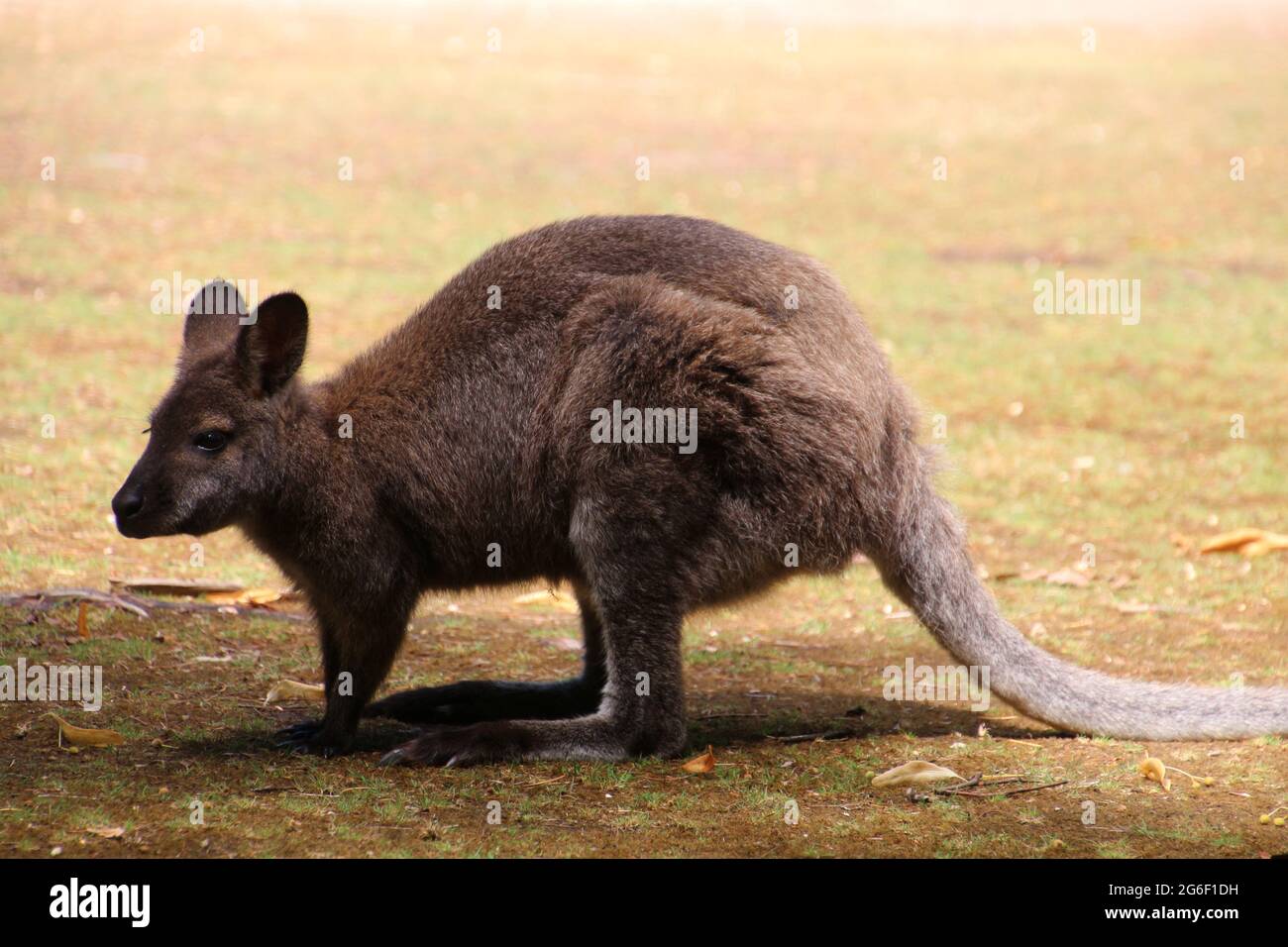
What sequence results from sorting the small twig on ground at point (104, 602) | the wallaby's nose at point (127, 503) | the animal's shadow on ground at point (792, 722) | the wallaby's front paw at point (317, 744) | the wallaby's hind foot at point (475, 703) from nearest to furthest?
1. the wallaby's nose at point (127, 503)
2. the wallaby's front paw at point (317, 744)
3. the animal's shadow on ground at point (792, 722)
4. the wallaby's hind foot at point (475, 703)
5. the small twig on ground at point (104, 602)

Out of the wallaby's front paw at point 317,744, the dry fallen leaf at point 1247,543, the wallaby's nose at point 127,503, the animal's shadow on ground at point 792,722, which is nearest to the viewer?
the wallaby's nose at point 127,503

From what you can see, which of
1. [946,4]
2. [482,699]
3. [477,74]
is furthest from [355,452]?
[946,4]

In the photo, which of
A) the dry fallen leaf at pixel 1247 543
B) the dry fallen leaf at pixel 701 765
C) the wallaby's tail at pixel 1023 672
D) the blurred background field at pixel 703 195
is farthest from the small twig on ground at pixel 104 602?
the dry fallen leaf at pixel 1247 543

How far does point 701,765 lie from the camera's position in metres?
4.12

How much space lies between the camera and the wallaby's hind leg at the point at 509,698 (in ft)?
14.9

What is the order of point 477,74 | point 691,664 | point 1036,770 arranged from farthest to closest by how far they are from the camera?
1. point 477,74
2. point 691,664
3. point 1036,770

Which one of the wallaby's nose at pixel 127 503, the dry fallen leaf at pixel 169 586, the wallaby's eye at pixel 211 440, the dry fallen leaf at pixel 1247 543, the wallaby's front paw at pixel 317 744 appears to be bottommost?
the wallaby's front paw at pixel 317 744

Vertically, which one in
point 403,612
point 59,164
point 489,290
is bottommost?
Answer: point 403,612

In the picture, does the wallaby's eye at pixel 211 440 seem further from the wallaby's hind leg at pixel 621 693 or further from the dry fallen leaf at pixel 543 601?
the dry fallen leaf at pixel 543 601

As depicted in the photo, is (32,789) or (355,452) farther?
(355,452)

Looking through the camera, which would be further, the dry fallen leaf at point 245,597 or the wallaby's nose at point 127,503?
the dry fallen leaf at point 245,597

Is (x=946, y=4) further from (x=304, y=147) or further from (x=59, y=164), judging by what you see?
(x=59, y=164)

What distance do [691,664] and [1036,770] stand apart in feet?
4.66
